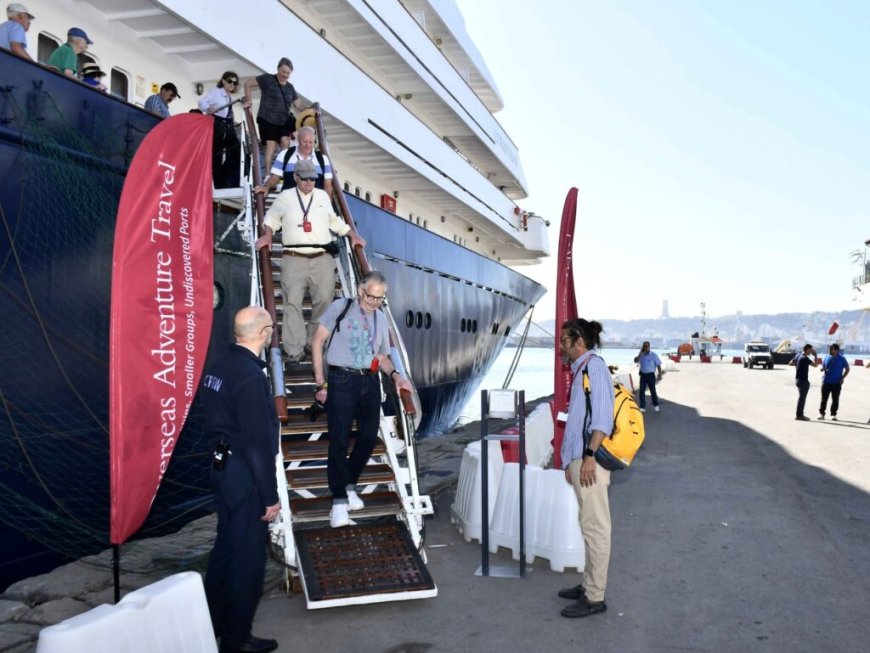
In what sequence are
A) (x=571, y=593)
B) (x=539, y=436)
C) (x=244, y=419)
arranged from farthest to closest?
1. (x=539, y=436)
2. (x=571, y=593)
3. (x=244, y=419)

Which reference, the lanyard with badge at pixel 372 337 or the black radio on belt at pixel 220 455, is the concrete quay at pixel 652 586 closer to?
the black radio on belt at pixel 220 455

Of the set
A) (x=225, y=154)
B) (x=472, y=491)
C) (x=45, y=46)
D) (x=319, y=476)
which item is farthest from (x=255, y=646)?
(x=45, y=46)

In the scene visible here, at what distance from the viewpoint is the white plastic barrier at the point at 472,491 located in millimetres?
6219

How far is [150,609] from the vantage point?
307cm

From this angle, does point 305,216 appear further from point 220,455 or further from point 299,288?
point 220,455

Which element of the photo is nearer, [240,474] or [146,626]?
[146,626]

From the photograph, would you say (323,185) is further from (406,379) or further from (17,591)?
(17,591)

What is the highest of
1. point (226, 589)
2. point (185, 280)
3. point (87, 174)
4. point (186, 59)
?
point (186, 59)

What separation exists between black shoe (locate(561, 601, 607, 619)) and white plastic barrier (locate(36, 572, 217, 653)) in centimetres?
217

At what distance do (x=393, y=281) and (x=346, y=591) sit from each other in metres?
8.08

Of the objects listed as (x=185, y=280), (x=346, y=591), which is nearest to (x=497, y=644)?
(x=346, y=591)

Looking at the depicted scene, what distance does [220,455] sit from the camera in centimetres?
376

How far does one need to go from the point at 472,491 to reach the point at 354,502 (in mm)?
1294

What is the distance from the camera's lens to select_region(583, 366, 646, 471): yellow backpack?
450 centimetres
